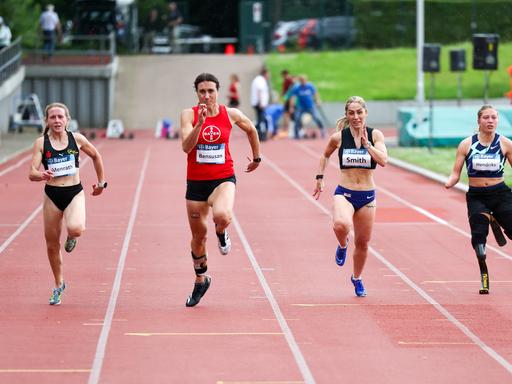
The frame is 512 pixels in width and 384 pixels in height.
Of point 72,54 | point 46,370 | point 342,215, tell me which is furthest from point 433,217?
point 72,54

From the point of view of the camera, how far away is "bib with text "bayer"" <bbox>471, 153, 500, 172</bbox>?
12.7 m

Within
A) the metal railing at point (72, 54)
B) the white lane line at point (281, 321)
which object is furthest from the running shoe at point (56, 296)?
the metal railing at point (72, 54)

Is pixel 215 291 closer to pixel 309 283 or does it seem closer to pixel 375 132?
pixel 309 283

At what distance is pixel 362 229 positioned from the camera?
12422mm

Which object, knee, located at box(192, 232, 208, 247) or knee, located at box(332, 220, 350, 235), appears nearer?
knee, located at box(192, 232, 208, 247)

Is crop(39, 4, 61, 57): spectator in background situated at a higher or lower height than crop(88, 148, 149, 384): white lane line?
higher

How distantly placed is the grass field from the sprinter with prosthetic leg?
1370 inches

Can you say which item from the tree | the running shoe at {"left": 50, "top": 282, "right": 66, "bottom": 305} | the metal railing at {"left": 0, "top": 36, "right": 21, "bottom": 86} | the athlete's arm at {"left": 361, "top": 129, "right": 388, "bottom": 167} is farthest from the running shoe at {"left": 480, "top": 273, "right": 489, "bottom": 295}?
the tree

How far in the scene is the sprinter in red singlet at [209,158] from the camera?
11297 mm

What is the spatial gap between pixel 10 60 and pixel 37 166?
94.2ft

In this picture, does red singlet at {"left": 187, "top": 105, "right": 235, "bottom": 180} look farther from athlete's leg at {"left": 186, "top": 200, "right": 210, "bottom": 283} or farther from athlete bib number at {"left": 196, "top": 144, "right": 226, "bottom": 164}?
athlete's leg at {"left": 186, "top": 200, "right": 210, "bottom": 283}

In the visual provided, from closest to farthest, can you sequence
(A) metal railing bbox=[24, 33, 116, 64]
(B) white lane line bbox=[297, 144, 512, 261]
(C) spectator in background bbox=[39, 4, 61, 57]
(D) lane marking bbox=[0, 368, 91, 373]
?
(D) lane marking bbox=[0, 368, 91, 373] < (B) white lane line bbox=[297, 144, 512, 261] < (C) spectator in background bbox=[39, 4, 61, 57] < (A) metal railing bbox=[24, 33, 116, 64]

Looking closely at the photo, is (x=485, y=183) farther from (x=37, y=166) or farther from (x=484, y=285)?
(x=37, y=166)

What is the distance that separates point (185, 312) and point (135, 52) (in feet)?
146
